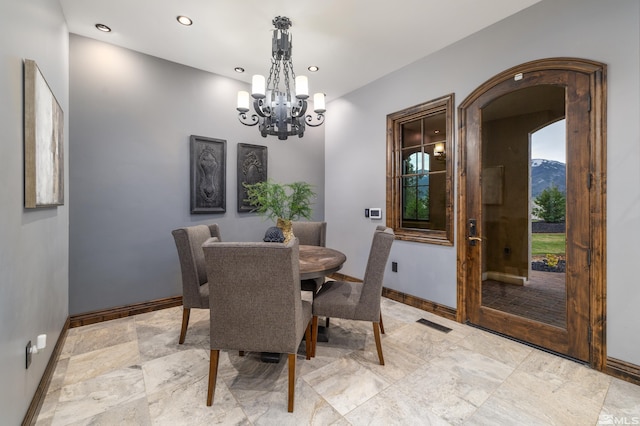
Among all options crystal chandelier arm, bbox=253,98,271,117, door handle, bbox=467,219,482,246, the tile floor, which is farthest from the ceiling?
the tile floor

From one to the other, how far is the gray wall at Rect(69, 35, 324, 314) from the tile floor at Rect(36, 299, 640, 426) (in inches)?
28.2

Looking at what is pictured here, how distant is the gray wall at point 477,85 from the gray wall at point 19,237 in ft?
10.8

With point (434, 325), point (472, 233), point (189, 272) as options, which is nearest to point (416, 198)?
point (472, 233)

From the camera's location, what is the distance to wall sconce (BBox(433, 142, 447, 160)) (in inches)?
121

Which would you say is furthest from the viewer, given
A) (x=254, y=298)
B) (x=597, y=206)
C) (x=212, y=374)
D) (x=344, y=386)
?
(x=597, y=206)

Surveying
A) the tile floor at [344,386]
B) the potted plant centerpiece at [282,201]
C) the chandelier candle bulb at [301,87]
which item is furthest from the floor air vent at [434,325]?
the chandelier candle bulb at [301,87]

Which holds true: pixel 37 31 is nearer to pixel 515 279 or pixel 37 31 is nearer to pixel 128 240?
pixel 128 240

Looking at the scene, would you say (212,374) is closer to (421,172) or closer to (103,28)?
(421,172)

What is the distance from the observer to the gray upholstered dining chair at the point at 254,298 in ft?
4.84

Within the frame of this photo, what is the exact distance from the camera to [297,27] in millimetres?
2623

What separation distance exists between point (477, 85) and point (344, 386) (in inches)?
117

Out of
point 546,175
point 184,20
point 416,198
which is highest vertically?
point 184,20

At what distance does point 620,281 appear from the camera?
192cm

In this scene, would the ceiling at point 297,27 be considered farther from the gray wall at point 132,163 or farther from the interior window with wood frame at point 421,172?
the interior window with wood frame at point 421,172
